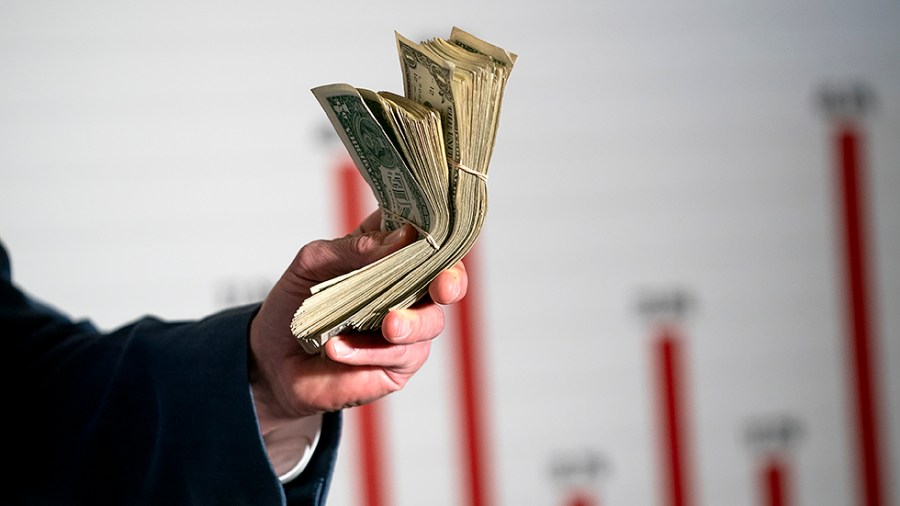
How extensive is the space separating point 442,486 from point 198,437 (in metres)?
0.54

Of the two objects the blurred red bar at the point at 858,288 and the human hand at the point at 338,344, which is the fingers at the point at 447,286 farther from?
the blurred red bar at the point at 858,288

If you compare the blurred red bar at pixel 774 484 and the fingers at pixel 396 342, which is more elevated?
the fingers at pixel 396 342

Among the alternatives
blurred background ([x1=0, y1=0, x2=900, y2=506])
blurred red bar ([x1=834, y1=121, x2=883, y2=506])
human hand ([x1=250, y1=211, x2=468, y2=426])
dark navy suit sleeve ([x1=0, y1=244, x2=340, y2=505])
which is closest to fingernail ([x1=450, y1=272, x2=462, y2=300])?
human hand ([x1=250, y1=211, x2=468, y2=426])

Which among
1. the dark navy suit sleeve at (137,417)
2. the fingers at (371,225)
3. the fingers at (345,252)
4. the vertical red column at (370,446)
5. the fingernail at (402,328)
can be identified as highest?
the fingers at (371,225)

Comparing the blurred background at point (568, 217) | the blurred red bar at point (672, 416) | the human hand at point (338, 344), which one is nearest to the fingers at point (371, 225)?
the human hand at point (338, 344)

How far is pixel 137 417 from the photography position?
1.78ft

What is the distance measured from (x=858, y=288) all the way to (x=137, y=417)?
0.80m

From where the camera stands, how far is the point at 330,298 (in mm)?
396

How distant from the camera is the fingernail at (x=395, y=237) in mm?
407

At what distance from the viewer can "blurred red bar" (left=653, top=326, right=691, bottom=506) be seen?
41.6 inches

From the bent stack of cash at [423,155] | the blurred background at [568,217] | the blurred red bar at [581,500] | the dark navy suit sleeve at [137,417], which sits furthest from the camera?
the blurred red bar at [581,500]

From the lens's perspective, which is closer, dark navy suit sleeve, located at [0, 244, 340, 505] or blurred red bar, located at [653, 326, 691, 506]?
dark navy suit sleeve, located at [0, 244, 340, 505]

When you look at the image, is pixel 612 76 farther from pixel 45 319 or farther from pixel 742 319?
pixel 45 319

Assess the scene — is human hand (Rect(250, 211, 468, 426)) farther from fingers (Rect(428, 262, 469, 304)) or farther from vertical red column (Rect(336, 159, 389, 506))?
vertical red column (Rect(336, 159, 389, 506))
